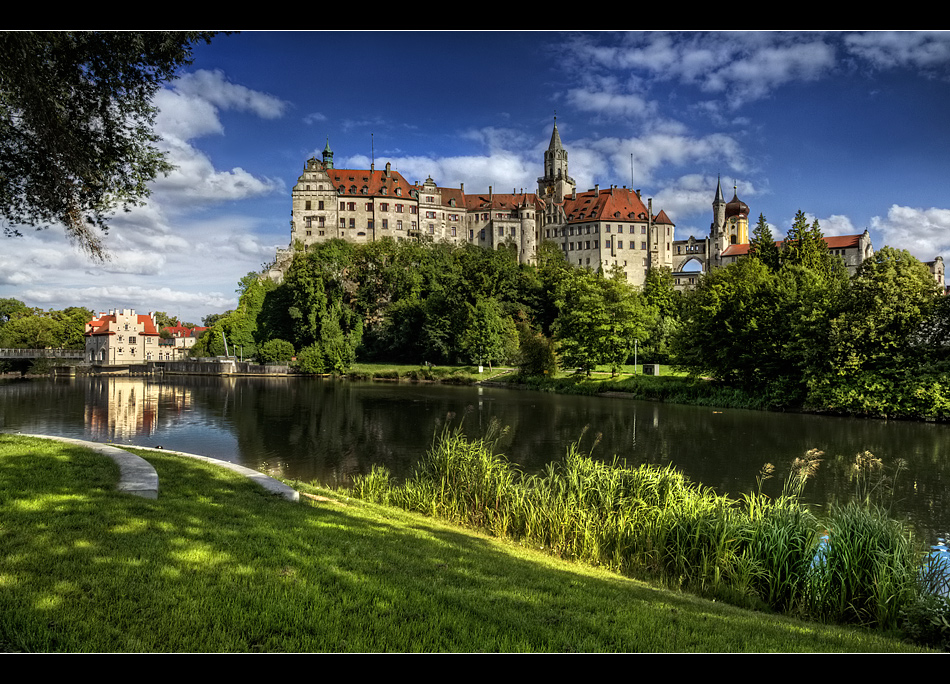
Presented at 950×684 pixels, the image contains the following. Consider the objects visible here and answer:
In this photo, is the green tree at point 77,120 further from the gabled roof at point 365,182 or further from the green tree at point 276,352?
the gabled roof at point 365,182

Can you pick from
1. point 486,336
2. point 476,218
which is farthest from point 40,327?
point 476,218

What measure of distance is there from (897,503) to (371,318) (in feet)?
174

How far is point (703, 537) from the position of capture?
22.0 feet

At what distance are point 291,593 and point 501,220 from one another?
7473 centimetres

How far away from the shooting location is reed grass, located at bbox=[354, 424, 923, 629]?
217 inches

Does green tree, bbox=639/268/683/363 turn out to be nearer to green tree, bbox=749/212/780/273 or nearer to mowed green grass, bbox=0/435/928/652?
green tree, bbox=749/212/780/273

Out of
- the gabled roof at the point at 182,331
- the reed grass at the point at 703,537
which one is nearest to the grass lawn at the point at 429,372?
the reed grass at the point at 703,537

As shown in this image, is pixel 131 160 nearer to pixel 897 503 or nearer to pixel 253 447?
pixel 253 447

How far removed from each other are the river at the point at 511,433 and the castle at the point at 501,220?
42968 mm

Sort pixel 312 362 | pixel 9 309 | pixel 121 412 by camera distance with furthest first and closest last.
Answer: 1. pixel 9 309
2. pixel 312 362
3. pixel 121 412

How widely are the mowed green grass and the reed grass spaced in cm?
117

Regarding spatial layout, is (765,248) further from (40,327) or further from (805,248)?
(40,327)

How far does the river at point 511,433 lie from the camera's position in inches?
511
